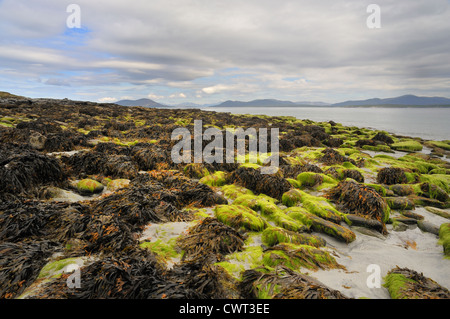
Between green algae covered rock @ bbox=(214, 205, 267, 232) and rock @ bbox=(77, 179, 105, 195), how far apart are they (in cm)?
312

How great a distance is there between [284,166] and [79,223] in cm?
701

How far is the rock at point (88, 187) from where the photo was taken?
5398 millimetres

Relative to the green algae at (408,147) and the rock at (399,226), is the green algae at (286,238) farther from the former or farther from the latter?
the green algae at (408,147)

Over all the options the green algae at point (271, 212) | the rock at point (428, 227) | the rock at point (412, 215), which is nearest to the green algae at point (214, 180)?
the green algae at point (271, 212)

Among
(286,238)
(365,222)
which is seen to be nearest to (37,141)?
(286,238)

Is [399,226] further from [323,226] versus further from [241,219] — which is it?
[241,219]

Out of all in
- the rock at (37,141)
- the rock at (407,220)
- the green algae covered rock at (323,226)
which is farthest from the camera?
the rock at (37,141)

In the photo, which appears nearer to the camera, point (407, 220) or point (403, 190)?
point (407, 220)

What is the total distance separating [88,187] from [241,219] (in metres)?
3.86

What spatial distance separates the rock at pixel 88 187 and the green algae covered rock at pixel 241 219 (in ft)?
10.2

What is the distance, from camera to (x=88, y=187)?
5434 millimetres
